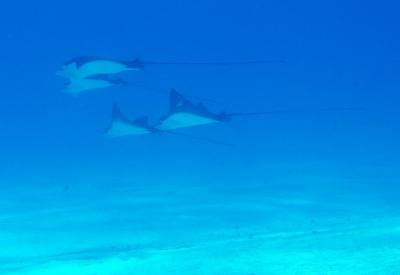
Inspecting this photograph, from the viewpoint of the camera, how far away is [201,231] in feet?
26.9

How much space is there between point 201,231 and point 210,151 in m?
22.8

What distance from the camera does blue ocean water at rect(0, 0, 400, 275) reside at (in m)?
6.36

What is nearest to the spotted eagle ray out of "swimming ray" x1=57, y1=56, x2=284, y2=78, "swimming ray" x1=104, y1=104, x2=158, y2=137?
"swimming ray" x1=104, y1=104, x2=158, y2=137

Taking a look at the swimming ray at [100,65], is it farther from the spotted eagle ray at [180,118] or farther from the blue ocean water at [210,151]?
the blue ocean water at [210,151]

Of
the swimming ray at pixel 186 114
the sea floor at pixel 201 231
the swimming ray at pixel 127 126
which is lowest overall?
the sea floor at pixel 201 231

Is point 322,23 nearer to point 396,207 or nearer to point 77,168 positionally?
point 77,168

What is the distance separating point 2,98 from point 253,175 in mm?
65197

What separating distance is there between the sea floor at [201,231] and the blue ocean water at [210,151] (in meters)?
0.03

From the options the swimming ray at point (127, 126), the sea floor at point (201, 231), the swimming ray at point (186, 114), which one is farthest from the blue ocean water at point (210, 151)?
the swimming ray at point (127, 126)

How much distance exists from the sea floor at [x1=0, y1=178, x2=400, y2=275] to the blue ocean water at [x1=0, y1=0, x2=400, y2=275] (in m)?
0.03

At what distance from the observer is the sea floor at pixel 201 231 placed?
18.3 feet

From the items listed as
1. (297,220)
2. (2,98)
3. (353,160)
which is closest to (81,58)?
(297,220)

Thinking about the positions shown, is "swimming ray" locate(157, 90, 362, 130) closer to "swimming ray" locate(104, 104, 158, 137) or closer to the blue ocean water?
"swimming ray" locate(104, 104, 158, 137)

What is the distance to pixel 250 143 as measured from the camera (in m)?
35.1
